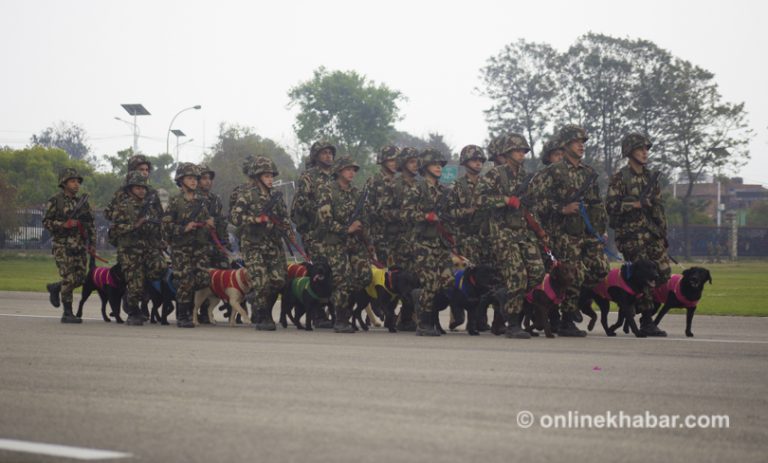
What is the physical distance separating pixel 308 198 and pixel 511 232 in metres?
3.19

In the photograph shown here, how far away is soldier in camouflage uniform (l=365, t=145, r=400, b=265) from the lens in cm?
1645

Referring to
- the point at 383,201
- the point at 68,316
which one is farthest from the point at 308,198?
the point at 68,316

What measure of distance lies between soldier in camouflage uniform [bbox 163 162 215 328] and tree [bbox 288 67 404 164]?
82784 mm

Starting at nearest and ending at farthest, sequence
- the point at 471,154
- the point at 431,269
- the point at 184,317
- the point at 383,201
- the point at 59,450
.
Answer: the point at 59,450, the point at 431,269, the point at 471,154, the point at 383,201, the point at 184,317

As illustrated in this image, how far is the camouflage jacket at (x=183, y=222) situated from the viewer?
17.6 metres

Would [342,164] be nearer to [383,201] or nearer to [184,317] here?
[383,201]

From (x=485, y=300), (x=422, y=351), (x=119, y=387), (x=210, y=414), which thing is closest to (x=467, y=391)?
(x=210, y=414)

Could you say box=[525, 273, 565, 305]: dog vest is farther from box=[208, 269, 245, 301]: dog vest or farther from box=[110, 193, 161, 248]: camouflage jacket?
box=[110, 193, 161, 248]: camouflage jacket

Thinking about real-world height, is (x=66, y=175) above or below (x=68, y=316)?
above

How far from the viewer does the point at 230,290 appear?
57.2 feet

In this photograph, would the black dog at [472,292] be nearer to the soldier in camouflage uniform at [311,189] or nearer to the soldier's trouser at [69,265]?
the soldier in camouflage uniform at [311,189]

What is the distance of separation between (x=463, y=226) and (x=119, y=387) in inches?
322

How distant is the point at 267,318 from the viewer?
54.0 ft

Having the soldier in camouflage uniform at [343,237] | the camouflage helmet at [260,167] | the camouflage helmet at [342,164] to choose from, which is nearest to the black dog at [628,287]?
the soldier in camouflage uniform at [343,237]
